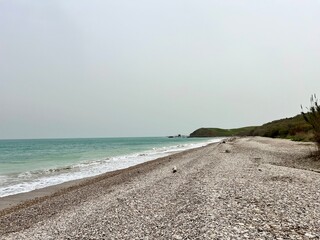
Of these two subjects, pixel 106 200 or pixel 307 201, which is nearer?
pixel 307 201

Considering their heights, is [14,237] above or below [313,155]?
below

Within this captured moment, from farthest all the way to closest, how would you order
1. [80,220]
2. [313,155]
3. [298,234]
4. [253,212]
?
[313,155] → [80,220] → [253,212] → [298,234]

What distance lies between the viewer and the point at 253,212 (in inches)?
309

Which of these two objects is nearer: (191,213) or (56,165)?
(191,213)

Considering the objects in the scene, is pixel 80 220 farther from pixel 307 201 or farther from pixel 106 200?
A: pixel 307 201

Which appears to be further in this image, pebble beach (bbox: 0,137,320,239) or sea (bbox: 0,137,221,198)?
sea (bbox: 0,137,221,198)

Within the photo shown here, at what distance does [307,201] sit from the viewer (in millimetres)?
8594

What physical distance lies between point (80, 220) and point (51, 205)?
4.38 meters

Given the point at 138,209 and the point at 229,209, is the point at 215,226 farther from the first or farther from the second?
the point at 138,209

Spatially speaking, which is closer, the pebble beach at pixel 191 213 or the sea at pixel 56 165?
the pebble beach at pixel 191 213

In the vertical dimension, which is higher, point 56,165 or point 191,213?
point 56,165

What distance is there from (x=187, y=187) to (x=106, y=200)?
303 centimetres

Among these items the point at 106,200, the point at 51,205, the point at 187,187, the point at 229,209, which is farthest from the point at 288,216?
the point at 51,205

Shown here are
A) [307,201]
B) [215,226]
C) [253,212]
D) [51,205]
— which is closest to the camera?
[215,226]
